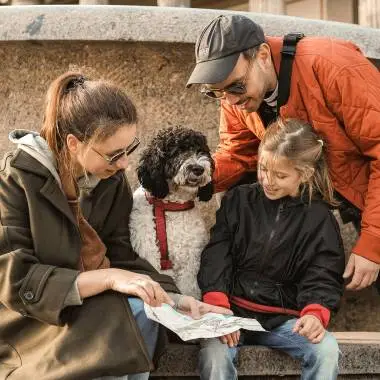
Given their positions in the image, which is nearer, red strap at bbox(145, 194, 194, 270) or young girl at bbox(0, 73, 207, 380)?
young girl at bbox(0, 73, 207, 380)

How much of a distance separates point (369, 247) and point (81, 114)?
44.0 inches

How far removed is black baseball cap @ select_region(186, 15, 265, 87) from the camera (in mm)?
3074

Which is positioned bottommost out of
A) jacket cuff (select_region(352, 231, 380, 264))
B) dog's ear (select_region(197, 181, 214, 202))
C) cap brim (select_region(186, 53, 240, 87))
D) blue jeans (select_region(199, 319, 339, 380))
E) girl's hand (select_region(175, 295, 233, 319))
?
blue jeans (select_region(199, 319, 339, 380))

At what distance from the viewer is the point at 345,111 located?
3.09m

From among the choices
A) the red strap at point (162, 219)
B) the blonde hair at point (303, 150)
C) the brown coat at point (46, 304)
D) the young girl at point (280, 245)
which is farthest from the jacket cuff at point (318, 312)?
the brown coat at point (46, 304)

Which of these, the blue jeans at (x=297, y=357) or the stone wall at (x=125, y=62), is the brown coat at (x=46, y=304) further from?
the stone wall at (x=125, y=62)

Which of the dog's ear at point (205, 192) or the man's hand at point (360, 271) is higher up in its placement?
the dog's ear at point (205, 192)

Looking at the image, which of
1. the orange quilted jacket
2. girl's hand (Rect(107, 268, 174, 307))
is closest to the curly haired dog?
the orange quilted jacket

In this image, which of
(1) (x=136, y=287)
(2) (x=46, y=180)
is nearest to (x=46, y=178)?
(2) (x=46, y=180)

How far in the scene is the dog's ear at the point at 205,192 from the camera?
332 cm

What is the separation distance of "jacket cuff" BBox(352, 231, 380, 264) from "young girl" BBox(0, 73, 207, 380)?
830mm

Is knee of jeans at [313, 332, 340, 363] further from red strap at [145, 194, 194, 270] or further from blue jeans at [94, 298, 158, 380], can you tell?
red strap at [145, 194, 194, 270]

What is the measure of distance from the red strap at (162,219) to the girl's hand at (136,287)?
2.15 ft

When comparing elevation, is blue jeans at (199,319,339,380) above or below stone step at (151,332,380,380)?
above
